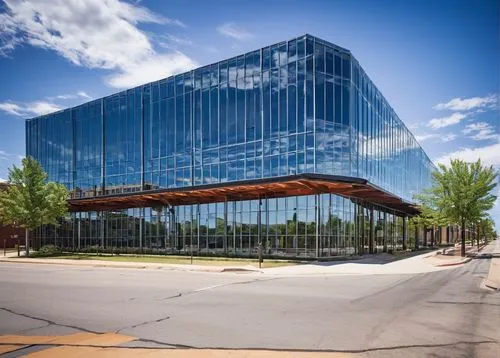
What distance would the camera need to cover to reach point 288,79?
129ft

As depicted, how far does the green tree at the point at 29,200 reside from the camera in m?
48.3

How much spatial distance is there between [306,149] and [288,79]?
23.1 feet

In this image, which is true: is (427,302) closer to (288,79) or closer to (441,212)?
(288,79)

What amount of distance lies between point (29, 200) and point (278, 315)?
46.0 meters

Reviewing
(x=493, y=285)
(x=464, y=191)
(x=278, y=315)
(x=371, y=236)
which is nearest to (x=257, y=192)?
(x=371, y=236)

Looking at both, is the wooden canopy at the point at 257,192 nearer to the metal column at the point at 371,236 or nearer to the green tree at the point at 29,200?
the metal column at the point at 371,236

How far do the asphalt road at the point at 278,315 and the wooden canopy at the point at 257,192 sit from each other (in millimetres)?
15299

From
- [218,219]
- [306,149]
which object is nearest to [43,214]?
[218,219]

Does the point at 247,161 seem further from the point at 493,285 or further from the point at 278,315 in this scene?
the point at 278,315

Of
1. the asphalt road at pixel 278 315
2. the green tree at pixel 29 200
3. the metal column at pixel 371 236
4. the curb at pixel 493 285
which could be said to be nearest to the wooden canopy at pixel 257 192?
the metal column at pixel 371 236

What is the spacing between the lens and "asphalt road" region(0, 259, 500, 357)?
839 cm

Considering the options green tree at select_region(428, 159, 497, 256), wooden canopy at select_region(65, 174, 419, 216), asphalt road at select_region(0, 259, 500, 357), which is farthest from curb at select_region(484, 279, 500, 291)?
green tree at select_region(428, 159, 497, 256)

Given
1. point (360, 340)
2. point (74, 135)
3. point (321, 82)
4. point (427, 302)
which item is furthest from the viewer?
point (74, 135)

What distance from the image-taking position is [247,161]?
42.5 m
